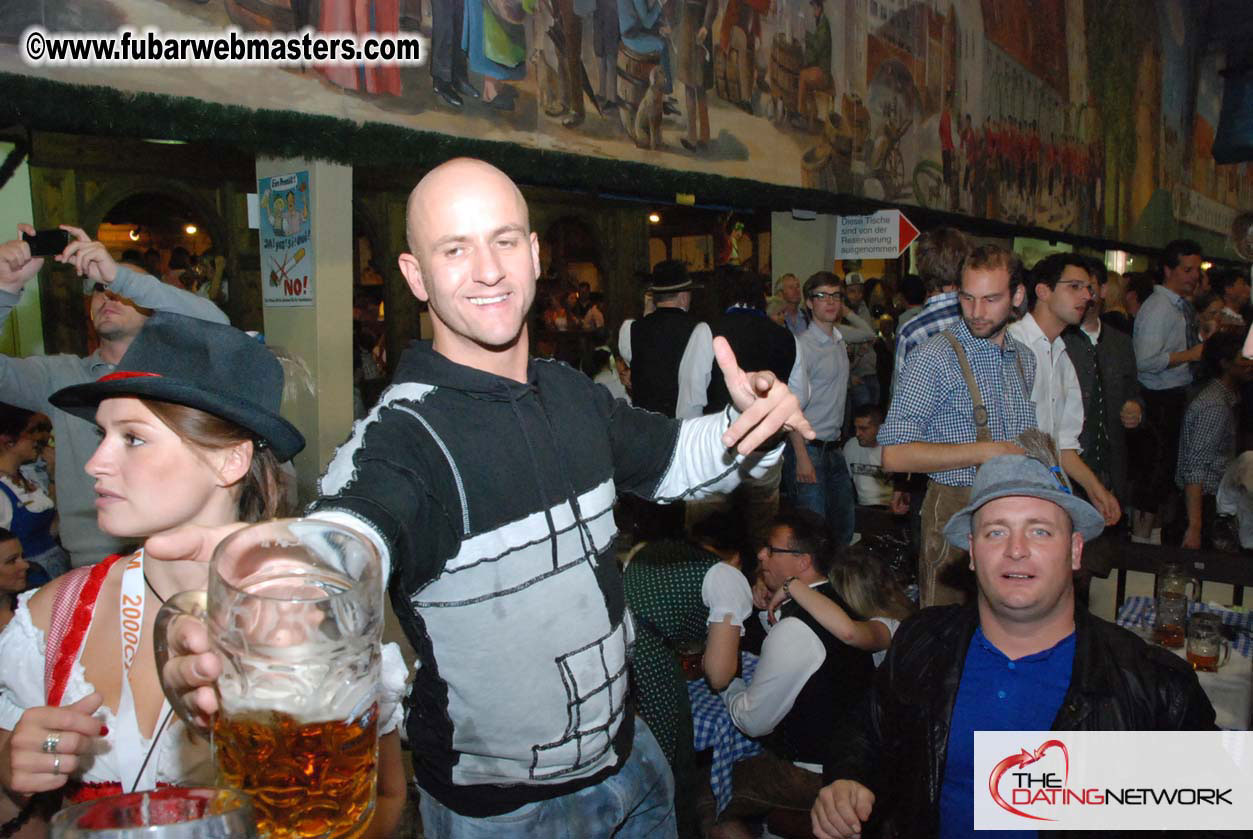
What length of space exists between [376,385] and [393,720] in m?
7.24

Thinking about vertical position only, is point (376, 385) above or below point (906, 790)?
above

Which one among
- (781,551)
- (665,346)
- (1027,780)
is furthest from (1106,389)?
(1027,780)

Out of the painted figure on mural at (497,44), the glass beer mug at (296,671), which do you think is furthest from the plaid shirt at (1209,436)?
the glass beer mug at (296,671)

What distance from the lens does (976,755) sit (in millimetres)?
2088

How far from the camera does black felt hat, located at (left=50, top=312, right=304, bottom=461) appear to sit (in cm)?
135

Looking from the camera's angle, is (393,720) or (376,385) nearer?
(393,720)

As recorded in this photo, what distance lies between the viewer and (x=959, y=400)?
337 cm

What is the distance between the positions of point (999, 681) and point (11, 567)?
343 centimetres

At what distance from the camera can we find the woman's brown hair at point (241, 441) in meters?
1.41

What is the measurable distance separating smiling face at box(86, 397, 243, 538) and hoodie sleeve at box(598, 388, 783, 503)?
2.38 ft

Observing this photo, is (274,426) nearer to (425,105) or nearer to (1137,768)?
(1137,768)

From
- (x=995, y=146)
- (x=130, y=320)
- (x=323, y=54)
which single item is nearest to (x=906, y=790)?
(x=130, y=320)

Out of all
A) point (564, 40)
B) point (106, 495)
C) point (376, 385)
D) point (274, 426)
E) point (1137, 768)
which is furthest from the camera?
point (376, 385)

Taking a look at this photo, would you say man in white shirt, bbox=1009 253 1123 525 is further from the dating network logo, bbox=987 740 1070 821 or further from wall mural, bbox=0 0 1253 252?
wall mural, bbox=0 0 1253 252
